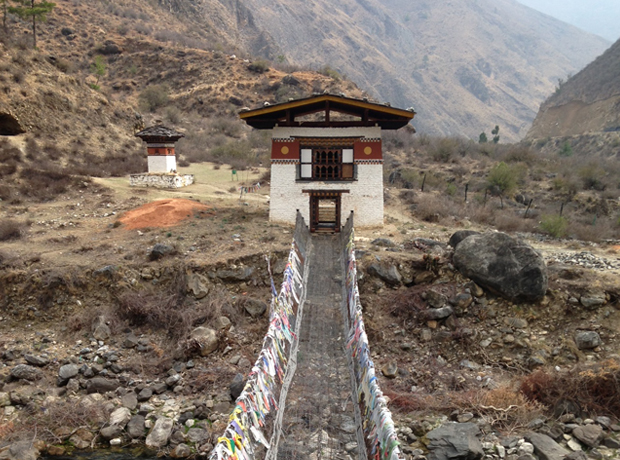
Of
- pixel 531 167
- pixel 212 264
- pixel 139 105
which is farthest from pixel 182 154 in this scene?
pixel 531 167

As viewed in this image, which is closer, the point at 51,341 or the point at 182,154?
the point at 51,341

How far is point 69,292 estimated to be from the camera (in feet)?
42.2

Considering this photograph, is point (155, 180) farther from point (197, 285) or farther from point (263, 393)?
point (263, 393)

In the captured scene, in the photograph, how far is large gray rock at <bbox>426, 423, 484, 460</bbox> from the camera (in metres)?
7.43

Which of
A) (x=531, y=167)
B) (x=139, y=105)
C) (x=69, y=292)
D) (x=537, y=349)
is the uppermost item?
(x=139, y=105)

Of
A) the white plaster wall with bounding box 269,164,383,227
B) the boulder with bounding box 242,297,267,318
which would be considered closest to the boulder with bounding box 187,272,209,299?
the boulder with bounding box 242,297,267,318

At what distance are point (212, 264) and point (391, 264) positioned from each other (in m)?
5.83

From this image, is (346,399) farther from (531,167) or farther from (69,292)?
(531,167)

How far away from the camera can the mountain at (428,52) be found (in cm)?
10194

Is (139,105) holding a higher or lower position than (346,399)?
higher

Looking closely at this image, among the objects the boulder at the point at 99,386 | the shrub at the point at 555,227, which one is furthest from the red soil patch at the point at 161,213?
the shrub at the point at 555,227

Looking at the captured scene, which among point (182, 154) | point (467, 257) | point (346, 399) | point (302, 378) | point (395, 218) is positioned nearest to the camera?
point (346, 399)

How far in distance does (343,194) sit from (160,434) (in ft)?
35.5

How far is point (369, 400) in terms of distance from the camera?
6801mm
